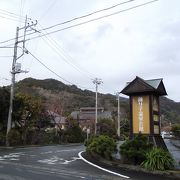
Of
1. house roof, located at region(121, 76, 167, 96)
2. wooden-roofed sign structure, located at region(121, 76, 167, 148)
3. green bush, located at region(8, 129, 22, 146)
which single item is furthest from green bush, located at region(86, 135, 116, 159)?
green bush, located at region(8, 129, 22, 146)

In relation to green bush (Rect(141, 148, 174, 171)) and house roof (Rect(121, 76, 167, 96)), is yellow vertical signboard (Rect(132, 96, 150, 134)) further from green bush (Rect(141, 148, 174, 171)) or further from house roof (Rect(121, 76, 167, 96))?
green bush (Rect(141, 148, 174, 171))

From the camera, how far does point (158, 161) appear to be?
13336 millimetres

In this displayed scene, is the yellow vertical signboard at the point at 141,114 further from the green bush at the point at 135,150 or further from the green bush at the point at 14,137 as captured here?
the green bush at the point at 14,137

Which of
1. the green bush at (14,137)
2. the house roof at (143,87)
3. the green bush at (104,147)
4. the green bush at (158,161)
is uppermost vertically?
the house roof at (143,87)

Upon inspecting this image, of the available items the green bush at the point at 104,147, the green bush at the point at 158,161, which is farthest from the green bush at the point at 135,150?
the green bush at the point at 104,147

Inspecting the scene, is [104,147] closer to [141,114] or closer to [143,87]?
[141,114]

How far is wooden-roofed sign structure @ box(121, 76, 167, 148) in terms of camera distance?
17.4 m

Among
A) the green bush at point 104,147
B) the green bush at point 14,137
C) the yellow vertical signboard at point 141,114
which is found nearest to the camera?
the green bush at point 104,147

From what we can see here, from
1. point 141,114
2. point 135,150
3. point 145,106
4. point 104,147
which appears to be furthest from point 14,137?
point 135,150

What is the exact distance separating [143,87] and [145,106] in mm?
977

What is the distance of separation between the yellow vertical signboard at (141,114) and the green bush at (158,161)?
3784mm

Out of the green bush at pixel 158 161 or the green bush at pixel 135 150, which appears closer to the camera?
the green bush at pixel 158 161

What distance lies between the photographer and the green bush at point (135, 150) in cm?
1437

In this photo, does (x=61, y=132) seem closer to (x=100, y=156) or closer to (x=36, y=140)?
(x=36, y=140)
